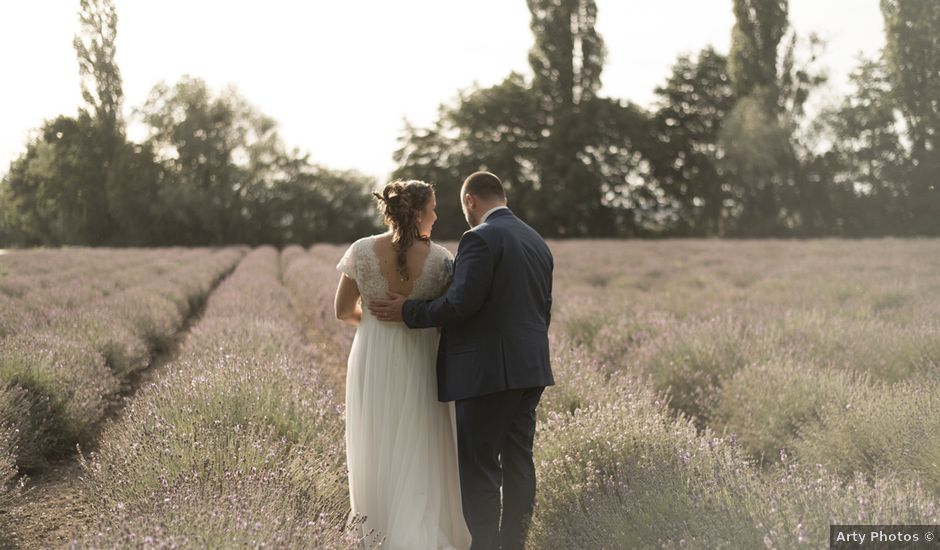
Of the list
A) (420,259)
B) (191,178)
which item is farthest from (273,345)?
(191,178)

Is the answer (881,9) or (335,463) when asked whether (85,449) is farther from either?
(881,9)

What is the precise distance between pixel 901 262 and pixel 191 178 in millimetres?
42131

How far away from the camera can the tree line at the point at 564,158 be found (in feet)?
122

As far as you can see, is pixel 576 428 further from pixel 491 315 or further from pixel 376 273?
pixel 376 273

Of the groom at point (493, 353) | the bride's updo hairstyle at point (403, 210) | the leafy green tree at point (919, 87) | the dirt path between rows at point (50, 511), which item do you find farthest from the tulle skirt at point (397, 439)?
the leafy green tree at point (919, 87)

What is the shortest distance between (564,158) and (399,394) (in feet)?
134

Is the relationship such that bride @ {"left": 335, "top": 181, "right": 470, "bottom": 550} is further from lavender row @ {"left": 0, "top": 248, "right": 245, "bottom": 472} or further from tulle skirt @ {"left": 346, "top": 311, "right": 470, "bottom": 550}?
lavender row @ {"left": 0, "top": 248, "right": 245, "bottom": 472}

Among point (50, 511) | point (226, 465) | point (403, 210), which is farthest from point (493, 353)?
point (50, 511)

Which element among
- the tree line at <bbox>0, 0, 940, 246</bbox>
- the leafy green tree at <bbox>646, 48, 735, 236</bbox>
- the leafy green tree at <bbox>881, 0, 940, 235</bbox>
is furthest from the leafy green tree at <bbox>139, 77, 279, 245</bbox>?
the leafy green tree at <bbox>881, 0, 940, 235</bbox>

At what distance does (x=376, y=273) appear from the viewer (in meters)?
3.51

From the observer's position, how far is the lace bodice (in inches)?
138

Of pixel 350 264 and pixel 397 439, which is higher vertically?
pixel 350 264

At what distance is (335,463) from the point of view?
12.3 ft

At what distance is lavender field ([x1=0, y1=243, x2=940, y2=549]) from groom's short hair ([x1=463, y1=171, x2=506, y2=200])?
4.02 feet
